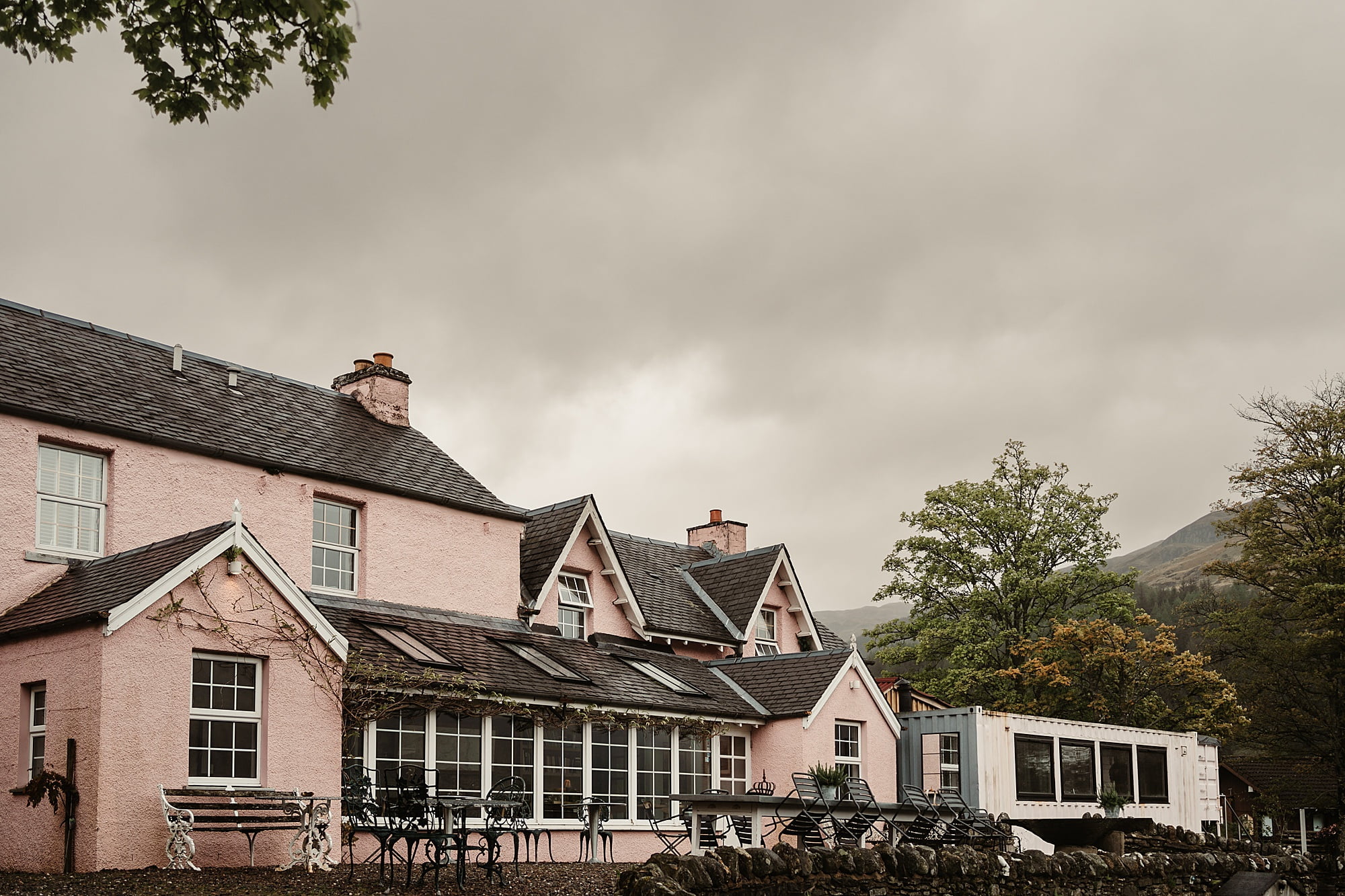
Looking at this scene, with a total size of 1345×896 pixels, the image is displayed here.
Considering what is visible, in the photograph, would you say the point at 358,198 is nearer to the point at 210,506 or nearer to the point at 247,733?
the point at 210,506

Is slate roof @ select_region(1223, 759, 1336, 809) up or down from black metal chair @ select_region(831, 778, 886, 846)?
down

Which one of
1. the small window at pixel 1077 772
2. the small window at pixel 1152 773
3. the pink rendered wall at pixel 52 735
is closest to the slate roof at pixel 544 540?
the pink rendered wall at pixel 52 735

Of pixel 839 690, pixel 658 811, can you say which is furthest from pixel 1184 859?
pixel 658 811

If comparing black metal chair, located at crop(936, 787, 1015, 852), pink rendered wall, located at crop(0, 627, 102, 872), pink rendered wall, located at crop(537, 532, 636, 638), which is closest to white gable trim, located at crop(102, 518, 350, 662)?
pink rendered wall, located at crop(0, 627, 102, 872)

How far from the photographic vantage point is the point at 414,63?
18.0 metres

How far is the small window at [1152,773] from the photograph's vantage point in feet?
98.6

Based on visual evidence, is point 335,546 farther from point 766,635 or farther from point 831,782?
point 766,635

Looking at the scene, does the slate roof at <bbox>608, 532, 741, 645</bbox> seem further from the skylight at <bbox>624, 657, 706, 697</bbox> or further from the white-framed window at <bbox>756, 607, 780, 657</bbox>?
the skylight at <bbox>624, 657, 706, 697</bbox>

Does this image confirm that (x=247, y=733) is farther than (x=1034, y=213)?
No

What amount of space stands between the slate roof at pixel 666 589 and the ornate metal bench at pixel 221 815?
12.1 metres

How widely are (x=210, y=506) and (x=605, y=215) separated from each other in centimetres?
898

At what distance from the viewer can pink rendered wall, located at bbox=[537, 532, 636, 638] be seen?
26.7 metres

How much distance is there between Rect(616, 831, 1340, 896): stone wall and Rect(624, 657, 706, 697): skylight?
21.3ft

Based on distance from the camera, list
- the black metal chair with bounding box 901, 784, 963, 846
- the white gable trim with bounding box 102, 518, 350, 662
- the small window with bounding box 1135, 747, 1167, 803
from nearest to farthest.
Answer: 1. the white gable trim with bounding box 102, 518, 350, 662
2. the black metal chair with bounding box 901, 784, 963, 846
3. the small window with bounding box 1135, 747, 1167, 803
